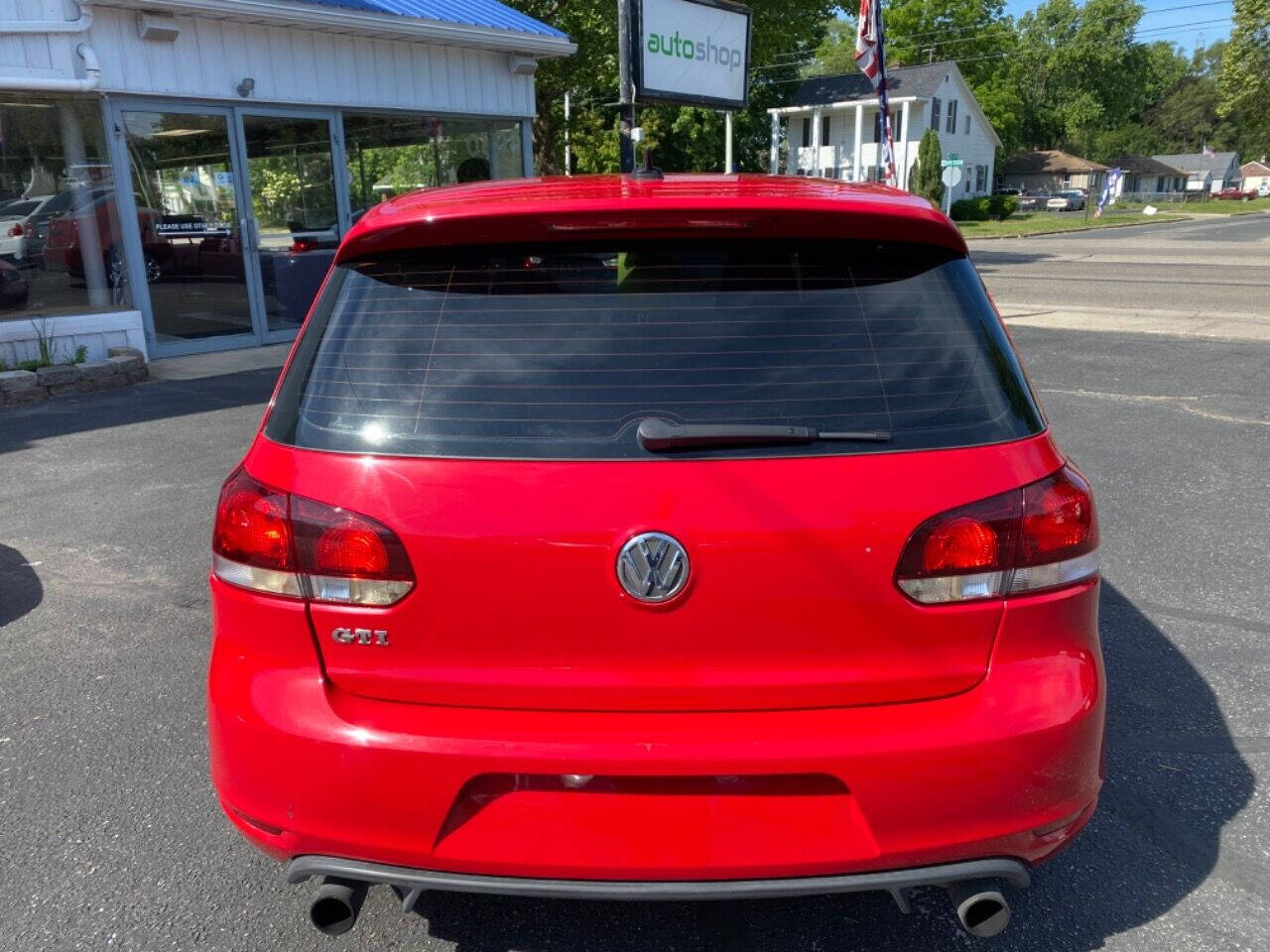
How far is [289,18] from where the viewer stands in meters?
10.9

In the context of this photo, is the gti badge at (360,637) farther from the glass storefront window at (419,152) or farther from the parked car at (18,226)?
the glass storefront window at (419,152)

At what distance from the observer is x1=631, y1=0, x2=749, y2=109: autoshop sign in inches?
376

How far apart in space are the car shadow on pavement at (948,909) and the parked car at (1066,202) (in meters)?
77.9

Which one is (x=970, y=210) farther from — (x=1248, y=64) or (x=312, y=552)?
(x=312, y=552)

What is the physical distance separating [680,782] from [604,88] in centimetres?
2413

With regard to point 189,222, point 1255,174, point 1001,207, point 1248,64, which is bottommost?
point 1001,207

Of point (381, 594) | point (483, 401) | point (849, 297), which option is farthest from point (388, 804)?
point (849, 297)

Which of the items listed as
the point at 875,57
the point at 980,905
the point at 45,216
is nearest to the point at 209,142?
the point at 45,216

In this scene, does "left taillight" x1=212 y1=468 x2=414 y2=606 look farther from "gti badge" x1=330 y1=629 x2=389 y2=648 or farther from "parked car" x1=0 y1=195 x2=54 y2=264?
"parked car" x1=0 y1=195 x2=54 y2=264

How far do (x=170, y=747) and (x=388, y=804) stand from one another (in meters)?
1.77

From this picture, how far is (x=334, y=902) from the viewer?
1.95 m

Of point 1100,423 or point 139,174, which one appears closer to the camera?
point 1100,423

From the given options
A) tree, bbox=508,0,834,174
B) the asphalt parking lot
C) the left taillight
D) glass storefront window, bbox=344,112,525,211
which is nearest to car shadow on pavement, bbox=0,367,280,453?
the asphalt parking lot

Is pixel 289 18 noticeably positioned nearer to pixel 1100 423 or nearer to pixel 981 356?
pixel 1100 423
